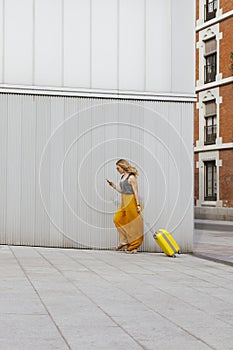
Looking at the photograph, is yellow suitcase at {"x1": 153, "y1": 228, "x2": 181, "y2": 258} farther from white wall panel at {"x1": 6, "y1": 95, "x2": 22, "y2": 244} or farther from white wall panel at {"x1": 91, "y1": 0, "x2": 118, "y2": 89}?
white wall panel at {"x1": 91, "y1": 0, "x2": 118, "y2": 89}

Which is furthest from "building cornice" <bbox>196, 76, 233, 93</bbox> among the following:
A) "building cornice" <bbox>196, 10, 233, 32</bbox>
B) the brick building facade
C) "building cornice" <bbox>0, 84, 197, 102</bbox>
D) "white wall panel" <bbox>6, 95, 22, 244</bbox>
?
"white wall panel" <bbox>6, 95, 22, 244</bbox>

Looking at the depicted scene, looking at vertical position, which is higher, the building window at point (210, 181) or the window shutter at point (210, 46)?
the window shutter at point (210, 46)

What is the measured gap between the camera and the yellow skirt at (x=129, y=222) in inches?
466

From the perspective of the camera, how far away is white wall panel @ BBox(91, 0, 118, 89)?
1231cm

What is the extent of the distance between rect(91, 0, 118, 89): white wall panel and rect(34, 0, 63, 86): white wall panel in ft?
2.17

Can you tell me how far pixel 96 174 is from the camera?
12172 mm

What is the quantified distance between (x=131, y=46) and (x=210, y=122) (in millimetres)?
24302

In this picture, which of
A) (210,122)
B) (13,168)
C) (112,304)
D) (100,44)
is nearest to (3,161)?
(13,168)

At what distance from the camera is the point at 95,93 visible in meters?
12.3

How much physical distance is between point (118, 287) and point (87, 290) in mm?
488

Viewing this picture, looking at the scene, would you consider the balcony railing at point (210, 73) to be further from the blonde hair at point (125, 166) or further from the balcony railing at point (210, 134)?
the blonde hair at point (125, 166)

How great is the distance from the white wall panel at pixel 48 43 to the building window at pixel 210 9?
82.9 feet

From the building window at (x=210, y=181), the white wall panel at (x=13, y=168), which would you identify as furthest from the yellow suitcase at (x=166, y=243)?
the building window at (x=210, y=181)

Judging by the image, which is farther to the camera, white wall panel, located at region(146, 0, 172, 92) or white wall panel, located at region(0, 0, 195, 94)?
white wall panel, located at region(146, 0, 172, 92)
